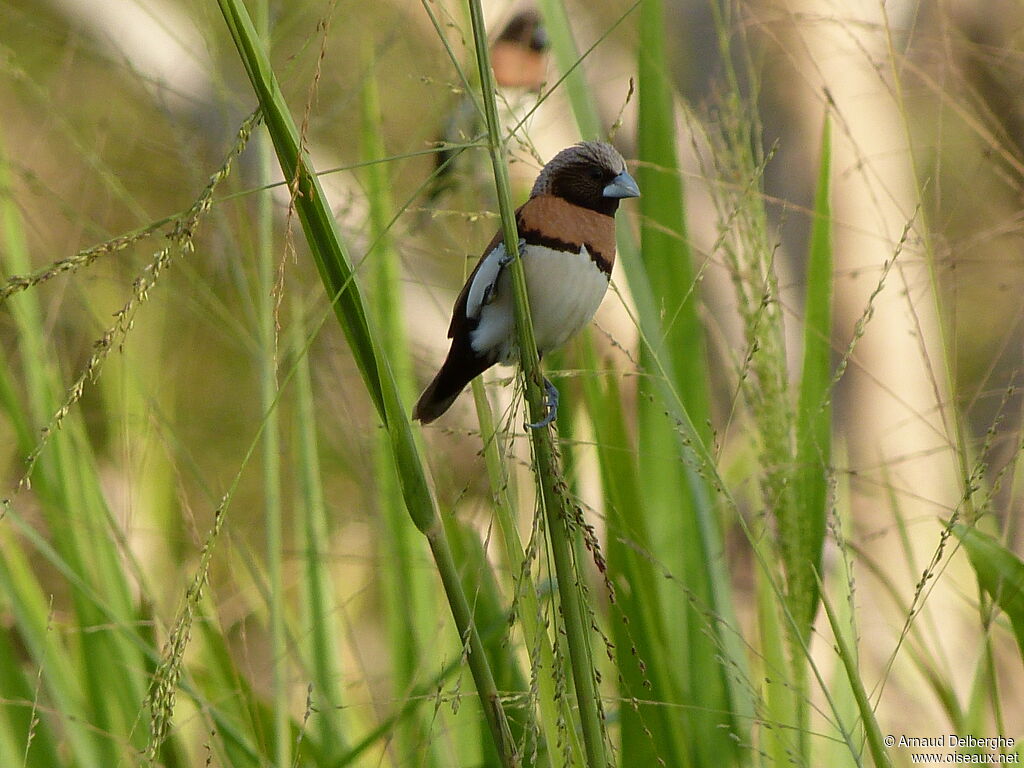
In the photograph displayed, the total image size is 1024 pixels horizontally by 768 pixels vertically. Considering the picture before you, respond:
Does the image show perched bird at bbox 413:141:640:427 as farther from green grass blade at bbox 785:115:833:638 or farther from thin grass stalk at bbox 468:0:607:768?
thin grass stalk at bbox 468:0:607:768

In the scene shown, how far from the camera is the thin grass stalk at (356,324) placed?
902 millimetres

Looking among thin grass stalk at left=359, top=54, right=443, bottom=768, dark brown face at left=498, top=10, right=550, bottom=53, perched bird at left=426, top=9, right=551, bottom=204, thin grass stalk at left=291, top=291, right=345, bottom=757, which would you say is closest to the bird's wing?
thin grass stalk at left=359, top=54, right=443, bottom=768

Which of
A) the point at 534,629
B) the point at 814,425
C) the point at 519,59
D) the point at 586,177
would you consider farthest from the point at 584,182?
the point at 519,59

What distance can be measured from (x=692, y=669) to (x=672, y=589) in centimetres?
12

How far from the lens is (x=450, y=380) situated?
5.88 feet

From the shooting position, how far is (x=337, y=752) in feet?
5.02

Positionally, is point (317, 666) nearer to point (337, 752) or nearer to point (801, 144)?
point (337, 752)

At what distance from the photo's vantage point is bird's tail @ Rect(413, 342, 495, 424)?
174 centimetres

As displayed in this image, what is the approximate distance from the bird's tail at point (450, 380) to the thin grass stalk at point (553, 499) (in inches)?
23.7

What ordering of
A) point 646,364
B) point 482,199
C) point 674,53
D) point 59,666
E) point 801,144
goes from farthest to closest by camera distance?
point 674,53 → point 801,144 → point 482,199 → point 59,666 → point 646,364

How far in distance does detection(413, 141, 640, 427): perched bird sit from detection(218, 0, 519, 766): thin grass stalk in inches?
22.8

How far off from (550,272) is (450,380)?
0.26 metres

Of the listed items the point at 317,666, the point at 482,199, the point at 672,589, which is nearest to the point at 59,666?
the point at 317,666

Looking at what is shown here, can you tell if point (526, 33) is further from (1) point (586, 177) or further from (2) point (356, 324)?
(2) point (356, 324)
